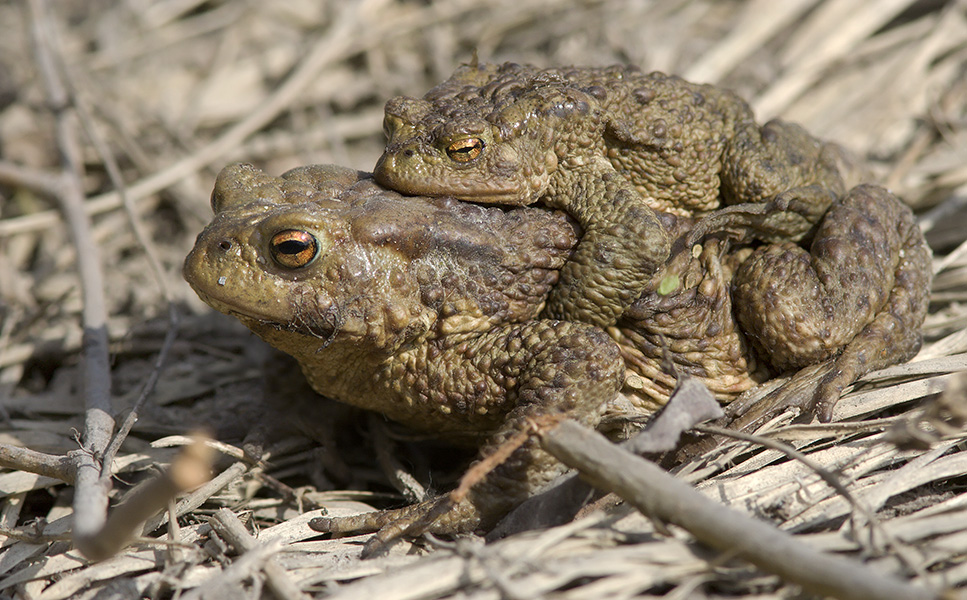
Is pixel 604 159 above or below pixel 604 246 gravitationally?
above

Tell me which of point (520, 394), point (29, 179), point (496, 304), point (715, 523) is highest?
point (29, 179)

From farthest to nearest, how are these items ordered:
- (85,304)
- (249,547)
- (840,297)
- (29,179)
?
(29,179) → (85,304) → (840,297) → (249,547)

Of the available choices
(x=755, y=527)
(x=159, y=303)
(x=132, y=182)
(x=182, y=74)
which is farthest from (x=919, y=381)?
(x=182, y=74)

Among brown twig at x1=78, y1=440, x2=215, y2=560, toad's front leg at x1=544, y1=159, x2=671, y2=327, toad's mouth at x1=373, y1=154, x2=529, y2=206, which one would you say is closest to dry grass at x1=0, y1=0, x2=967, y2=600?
brown twig at x1=78, y1=440, x2=215, y2=560

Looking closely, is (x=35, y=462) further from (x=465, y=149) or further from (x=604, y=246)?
(x=604, y=246)

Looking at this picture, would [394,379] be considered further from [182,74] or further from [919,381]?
A: [182,74]

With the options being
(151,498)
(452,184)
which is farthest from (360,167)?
(151,498)

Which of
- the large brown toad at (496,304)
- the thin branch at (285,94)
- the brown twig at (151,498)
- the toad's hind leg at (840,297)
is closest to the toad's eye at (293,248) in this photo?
the large brown toad at (496,304)

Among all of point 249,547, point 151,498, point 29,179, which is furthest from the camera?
point 29,179

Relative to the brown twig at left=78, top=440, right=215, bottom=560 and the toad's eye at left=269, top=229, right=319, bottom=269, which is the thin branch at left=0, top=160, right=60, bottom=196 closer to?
the toad's eye at left=269, top=229, right=319, bottom=269
